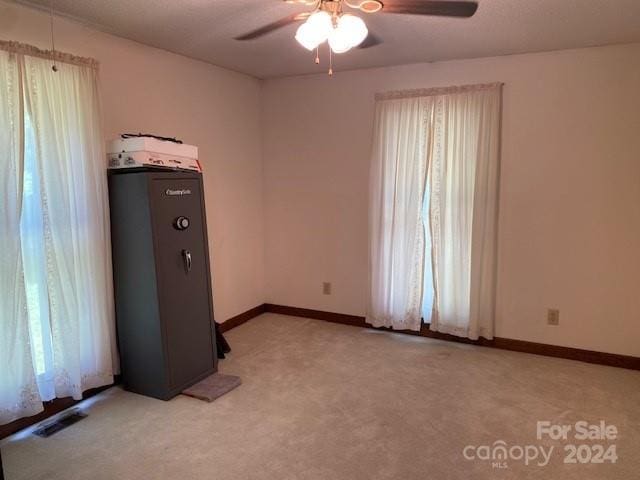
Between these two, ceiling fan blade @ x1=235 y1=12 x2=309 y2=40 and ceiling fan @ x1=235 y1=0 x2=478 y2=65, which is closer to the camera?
ceiling fan @ x1=235 y1=0 x2=478 y2=65

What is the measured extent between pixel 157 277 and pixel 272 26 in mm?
1606

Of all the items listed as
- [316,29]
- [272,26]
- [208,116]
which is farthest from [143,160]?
[316,29]

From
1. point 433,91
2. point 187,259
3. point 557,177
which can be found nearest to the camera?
point 187,259

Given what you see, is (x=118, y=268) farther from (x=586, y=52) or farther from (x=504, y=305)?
(x=586, y=52)

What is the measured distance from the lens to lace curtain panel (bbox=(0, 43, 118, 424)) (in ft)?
7.75

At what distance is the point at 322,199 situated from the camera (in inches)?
170

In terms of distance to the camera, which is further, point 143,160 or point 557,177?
point 557,177

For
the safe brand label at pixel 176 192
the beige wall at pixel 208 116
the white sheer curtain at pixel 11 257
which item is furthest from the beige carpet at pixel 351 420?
the safe brand label at pixel 176 192

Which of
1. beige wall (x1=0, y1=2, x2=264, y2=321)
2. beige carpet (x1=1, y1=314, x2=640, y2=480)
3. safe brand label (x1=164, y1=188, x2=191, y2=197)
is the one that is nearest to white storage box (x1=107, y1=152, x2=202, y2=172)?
safe brand label (x1=164, y1=188, x2=191, y2=197)

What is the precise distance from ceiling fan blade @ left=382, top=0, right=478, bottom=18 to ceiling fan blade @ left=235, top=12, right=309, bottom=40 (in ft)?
1.40

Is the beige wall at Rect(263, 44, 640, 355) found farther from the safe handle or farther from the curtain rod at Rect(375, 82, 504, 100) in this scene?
the safe handle

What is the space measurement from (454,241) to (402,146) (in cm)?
91

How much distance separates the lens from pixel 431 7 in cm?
226

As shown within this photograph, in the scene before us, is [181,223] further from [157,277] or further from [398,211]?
[398,211]
